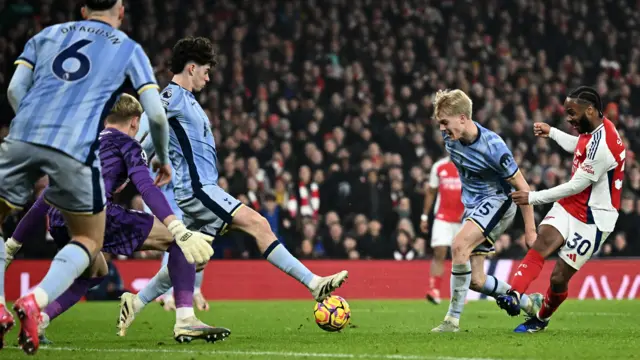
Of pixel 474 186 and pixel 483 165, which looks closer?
pixel 483 165

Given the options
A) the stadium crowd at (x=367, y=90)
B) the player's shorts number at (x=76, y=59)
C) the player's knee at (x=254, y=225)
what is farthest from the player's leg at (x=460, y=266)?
the stadium crowd at (x=367, y=90)

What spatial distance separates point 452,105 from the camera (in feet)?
28.6

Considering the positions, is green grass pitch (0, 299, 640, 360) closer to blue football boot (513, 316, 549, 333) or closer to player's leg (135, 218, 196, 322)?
blue football boot (513, 316, 549, 333)

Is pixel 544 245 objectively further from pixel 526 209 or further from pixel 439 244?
pixel 439 244

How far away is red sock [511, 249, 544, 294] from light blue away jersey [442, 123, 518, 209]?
63 cm

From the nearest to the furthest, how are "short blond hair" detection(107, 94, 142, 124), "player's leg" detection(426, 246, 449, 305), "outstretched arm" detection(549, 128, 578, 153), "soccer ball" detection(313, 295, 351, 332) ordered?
"short blond hair" detection(107, 94, 142, 124) < "soccer ball" detection(313, 295, 351, 332) < "outstretched arm" detection(549, 128, 578, 153) < "player's leg" detection(426, 246, 449, 305)

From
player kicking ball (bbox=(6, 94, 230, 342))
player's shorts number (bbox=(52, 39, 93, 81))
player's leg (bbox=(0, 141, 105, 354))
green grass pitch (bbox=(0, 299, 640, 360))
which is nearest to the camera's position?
player's leg (bbox=(0, 141, 105, 354))

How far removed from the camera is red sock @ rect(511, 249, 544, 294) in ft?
28.0

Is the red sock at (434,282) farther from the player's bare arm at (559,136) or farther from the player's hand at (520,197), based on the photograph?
the player's hand at (520,197)

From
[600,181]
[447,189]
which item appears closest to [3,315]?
Result: [600,181]

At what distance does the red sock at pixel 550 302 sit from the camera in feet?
28.4

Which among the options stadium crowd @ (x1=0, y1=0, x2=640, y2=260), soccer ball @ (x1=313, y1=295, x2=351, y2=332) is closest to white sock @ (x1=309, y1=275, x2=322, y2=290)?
soccer ball @ (x1=313, y1=295, x2=351, y2=332)

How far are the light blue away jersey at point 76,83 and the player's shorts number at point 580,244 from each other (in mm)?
4151

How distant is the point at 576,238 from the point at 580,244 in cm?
6
